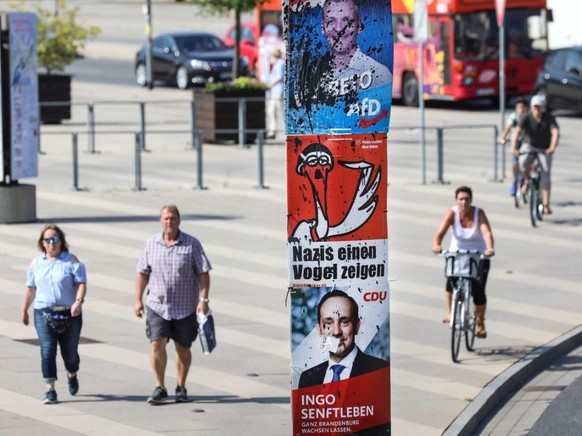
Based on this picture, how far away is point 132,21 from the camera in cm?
6719

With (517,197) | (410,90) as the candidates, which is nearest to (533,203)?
(517,197)

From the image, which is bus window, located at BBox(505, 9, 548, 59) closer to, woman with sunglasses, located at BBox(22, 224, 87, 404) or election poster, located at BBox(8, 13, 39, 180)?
election poster, located at BBox(8, 13, 39, 180)

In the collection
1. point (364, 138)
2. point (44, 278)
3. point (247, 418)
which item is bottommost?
point (247, 418)

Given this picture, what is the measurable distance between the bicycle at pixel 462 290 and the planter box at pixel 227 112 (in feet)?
52.8

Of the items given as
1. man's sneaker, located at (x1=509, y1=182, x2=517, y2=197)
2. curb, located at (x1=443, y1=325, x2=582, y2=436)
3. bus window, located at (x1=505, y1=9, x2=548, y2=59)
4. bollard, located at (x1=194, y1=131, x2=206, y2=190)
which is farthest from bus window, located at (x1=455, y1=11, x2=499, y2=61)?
curb, located at (x1=443, y1=325, x2=582, y2=436)

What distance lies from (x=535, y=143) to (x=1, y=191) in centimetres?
747

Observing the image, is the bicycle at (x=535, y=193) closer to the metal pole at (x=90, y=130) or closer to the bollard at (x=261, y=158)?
the bollard at (x=261, y=158)

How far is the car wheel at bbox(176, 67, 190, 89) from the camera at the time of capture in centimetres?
4347

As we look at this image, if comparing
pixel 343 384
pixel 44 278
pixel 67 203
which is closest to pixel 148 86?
pixel 67 203

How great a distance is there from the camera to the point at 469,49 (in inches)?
1484

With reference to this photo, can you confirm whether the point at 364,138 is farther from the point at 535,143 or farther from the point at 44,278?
the point at 535,143

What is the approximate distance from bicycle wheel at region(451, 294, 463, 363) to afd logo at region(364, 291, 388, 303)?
15.4 ft

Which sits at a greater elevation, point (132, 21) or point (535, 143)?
point (132, 21)

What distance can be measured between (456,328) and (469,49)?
2391 centimetres
